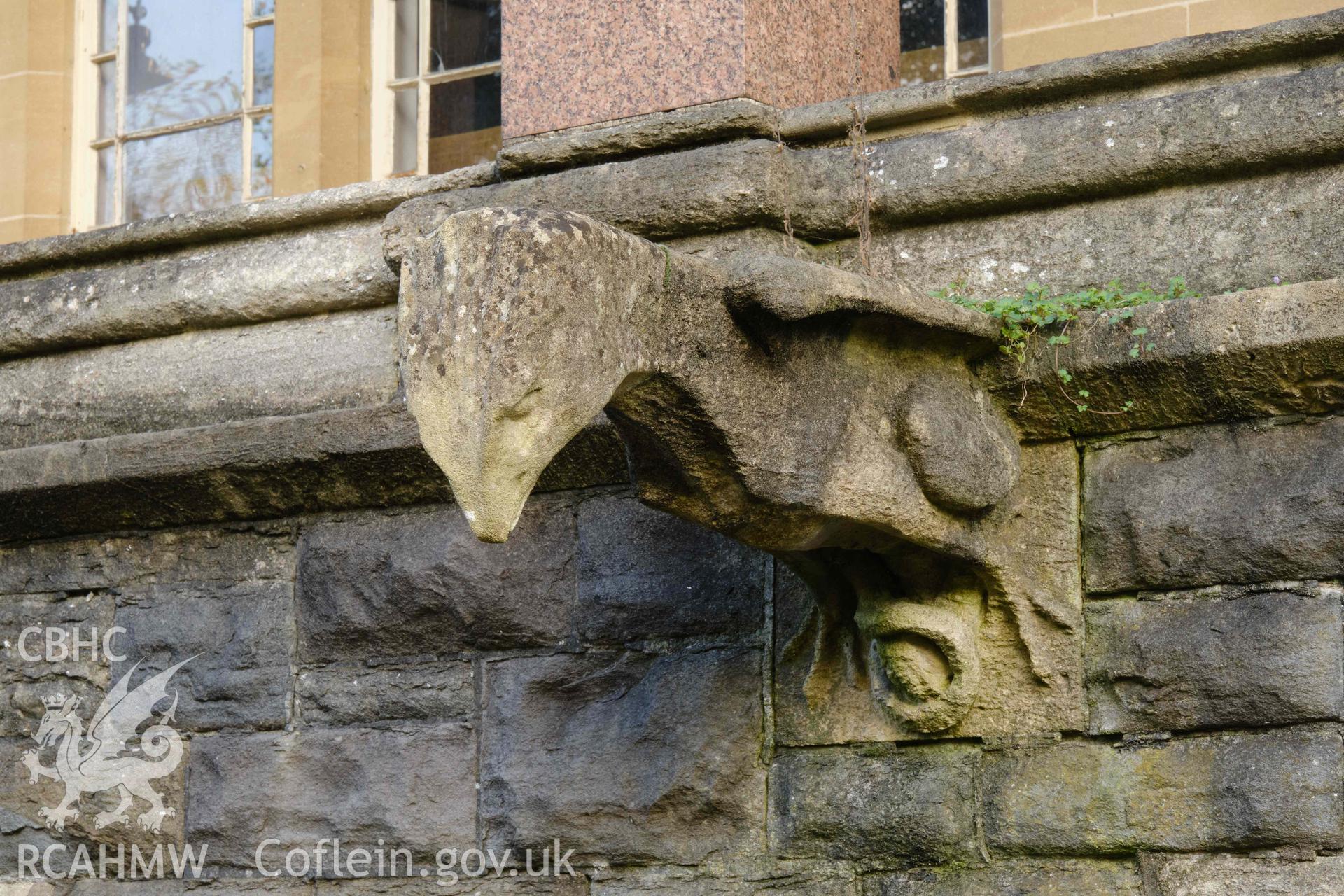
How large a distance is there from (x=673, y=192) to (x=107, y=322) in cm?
139

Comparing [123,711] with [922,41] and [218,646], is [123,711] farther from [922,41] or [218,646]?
[922,41]

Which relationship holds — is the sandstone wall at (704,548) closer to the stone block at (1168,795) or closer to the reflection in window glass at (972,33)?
the stone block at (1168,795)

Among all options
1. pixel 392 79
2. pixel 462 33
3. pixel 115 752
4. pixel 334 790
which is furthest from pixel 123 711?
pixel 462 33

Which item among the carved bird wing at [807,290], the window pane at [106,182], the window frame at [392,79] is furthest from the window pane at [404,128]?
the carved bird wing at [807,290]

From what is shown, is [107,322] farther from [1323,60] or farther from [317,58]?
[1323,60]

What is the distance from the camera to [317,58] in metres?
4.90

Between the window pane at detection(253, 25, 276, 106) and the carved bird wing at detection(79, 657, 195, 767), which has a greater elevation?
the window pane at detection(253, 25, 276, 106)

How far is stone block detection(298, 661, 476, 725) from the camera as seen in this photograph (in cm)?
332

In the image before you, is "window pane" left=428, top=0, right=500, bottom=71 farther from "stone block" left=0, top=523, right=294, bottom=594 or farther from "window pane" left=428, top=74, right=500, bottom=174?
"stone block" left=0, top=523, right=294, bottom=594

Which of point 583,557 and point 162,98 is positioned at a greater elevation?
point 162,98

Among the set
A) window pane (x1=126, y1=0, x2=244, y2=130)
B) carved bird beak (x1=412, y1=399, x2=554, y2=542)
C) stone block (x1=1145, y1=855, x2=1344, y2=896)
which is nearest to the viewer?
carved bird beak (x1=412, y1=399, x2=554, y2=542)

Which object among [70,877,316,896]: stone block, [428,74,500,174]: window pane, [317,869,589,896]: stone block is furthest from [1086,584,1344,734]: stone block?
[428,74,500,174]: window pane

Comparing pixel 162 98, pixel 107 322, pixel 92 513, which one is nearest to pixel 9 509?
pixel 92 513

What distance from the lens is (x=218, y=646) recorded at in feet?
11.7
